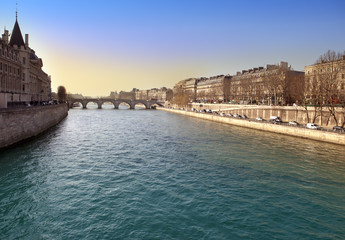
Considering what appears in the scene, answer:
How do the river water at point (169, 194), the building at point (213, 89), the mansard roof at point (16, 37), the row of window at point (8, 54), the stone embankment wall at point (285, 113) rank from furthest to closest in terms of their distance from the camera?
the building at point (213, 89)
the mansard roof at point (16, 37)
the stone embankment wall at point (285, 113)
the row of window at point (8, 54)
the river water at point (169, 194)

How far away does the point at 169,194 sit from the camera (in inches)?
498

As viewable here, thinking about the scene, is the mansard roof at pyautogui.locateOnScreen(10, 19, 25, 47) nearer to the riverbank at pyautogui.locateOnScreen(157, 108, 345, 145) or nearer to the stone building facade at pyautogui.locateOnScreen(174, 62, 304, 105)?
the riverbank at pyautogui.locateOnScreen(157, 108, 345, 145)

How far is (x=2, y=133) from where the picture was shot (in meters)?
20.7

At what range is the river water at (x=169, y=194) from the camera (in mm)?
9453

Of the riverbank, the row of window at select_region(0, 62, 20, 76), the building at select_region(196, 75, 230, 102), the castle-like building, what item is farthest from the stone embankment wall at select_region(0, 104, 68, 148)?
the building at select_region(196, 75, 230, 102)

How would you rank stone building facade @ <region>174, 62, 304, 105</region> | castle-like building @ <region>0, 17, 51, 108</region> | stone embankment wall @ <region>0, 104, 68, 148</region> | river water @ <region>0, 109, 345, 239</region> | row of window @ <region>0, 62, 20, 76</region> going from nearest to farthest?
river water @ <region>0, 109, 345, 239</region> < stone embankment wall @ <region>0, 104, 68, 148</region> < row of window @ <region>0, 62, 20, 76</region> < castle-like building @ <region>0, 17, 51, 108</region> < stone building facade @ <region>174, 62, 304, 105</region>

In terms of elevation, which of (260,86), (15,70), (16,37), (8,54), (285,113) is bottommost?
(285,113)

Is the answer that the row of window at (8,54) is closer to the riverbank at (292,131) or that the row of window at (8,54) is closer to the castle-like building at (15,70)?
the castle-like building at (15,70)

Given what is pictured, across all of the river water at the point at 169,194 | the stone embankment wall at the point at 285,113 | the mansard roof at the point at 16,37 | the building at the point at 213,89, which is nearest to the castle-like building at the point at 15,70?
the mansard roof at the point at 16,37

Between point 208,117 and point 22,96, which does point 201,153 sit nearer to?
point 22,96

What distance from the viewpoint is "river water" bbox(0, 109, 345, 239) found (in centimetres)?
945

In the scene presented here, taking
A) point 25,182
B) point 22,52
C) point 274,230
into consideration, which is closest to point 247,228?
point 274,230

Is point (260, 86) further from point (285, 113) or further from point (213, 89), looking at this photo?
point (213, 89)

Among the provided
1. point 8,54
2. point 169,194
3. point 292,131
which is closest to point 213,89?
point 292,131
